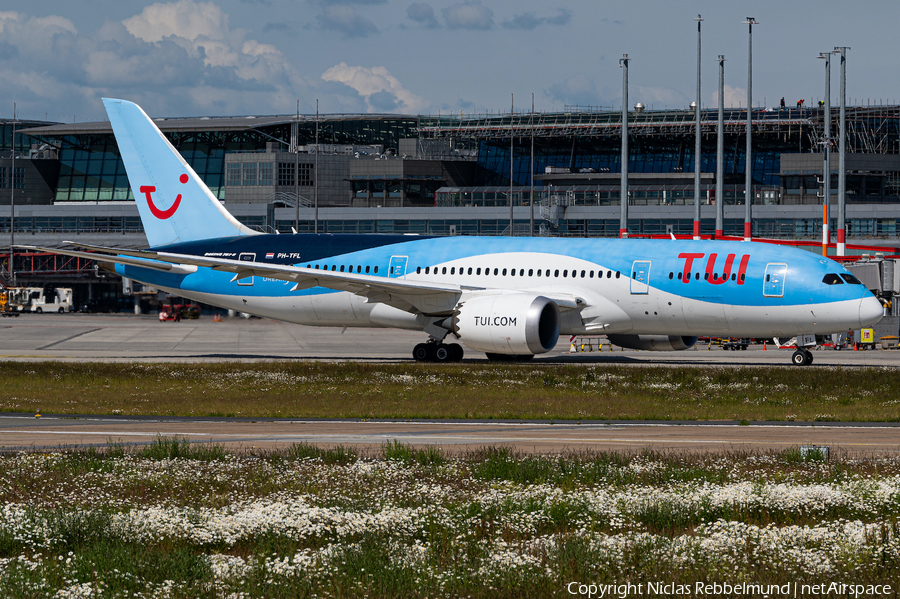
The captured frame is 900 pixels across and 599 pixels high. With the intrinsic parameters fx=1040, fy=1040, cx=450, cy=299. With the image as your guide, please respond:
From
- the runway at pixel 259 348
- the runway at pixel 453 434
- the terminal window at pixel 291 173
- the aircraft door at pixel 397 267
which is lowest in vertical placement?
the runway at pixel 453 434

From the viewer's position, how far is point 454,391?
30.1 m

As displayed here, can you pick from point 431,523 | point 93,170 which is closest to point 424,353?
point 431,523

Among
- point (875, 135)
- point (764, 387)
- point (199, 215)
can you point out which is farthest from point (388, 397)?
point (875, 135)

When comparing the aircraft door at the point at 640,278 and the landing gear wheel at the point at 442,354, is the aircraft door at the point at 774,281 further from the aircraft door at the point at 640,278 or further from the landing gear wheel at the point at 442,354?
the landing gear wheel at the point at 442,354

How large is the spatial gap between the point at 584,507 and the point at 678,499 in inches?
49.1

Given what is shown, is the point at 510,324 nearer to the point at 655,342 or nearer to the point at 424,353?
the point at 424,353

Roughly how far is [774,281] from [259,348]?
80.7 ft

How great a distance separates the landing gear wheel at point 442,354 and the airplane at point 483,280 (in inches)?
2.6

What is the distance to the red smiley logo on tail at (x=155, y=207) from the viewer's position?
156 feet

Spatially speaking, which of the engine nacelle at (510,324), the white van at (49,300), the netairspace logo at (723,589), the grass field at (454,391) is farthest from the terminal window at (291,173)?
the netairspace logo at (723,589)

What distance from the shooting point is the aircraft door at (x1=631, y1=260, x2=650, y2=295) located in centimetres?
3859

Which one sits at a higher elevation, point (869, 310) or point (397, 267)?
point (397, 267)

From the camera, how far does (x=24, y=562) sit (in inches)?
409

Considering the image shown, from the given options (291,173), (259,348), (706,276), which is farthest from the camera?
(291,173)
